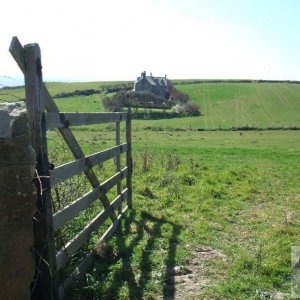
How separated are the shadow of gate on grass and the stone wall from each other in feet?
4.57

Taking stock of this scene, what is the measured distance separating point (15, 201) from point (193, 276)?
2.86 meters

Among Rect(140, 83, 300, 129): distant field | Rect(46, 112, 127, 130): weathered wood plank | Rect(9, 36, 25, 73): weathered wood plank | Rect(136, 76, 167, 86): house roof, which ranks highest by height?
Rect(136, 76, 167, 86): house roof

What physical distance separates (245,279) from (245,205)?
4.28 meters

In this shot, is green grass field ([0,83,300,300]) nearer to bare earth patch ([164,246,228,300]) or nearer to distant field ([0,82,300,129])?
bare earth patch ([164,246,228,300])

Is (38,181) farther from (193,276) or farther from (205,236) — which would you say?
(205,236)

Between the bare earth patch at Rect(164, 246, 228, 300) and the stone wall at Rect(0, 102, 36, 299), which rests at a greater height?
the stone wall at Rect(0, 102, 36, 299)

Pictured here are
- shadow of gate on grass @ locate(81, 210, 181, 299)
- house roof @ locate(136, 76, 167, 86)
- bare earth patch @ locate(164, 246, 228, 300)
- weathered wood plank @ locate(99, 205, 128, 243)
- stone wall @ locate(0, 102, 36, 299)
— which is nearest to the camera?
stone wall @ locate(0, 102, 36, 299)

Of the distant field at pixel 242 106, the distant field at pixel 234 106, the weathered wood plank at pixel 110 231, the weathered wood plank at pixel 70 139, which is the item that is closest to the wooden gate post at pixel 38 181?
the weathered wood plank at pixel 70 139

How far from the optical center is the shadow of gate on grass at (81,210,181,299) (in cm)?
503

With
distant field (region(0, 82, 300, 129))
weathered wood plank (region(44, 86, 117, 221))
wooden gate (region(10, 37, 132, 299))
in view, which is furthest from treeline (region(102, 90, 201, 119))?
wooden gate (region(10, 37, 132, 299))

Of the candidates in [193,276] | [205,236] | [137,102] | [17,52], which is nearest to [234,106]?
[137,102]

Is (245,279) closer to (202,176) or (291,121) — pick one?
(202,176)

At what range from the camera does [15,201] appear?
142 inches

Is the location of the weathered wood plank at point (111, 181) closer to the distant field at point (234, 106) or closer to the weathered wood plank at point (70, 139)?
the weathered wood plank at point (70, 139)
